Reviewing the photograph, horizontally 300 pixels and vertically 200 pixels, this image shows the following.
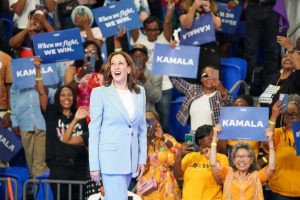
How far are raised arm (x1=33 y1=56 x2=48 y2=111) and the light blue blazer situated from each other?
3.21m

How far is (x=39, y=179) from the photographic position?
37.8 ft

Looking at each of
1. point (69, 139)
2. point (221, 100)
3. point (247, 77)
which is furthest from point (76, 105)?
point (247, 77)

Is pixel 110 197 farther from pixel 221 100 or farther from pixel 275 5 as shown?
pixel 275 5

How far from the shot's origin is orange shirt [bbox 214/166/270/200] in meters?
10.5

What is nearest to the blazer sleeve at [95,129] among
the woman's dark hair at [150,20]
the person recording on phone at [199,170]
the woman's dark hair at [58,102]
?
the person recording on phone at [199,170]

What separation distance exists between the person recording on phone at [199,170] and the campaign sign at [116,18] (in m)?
2.33

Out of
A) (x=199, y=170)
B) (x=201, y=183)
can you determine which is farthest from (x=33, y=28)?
(x=201, y=183)

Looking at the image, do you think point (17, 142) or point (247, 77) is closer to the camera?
point (17, 142)

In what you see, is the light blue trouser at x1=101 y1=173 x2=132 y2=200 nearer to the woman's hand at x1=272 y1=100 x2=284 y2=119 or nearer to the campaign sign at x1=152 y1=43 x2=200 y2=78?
the woman's hand at x1=272 y1=100 x2=284 y2=119

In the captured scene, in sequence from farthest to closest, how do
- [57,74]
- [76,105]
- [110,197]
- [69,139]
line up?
[57,74] → [76,105] → [69,139] → [110,197]

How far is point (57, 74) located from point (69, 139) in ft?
6.14

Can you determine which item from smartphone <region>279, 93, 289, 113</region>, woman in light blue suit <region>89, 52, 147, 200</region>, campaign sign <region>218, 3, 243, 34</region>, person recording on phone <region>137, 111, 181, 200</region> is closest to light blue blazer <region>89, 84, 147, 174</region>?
woman in light blue suit <region>89, 52, 147, 200</region>

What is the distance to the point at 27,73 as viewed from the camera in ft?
42.0

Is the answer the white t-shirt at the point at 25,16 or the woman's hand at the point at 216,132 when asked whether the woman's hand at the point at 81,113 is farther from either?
the white t-shirt at the point at 25,16
